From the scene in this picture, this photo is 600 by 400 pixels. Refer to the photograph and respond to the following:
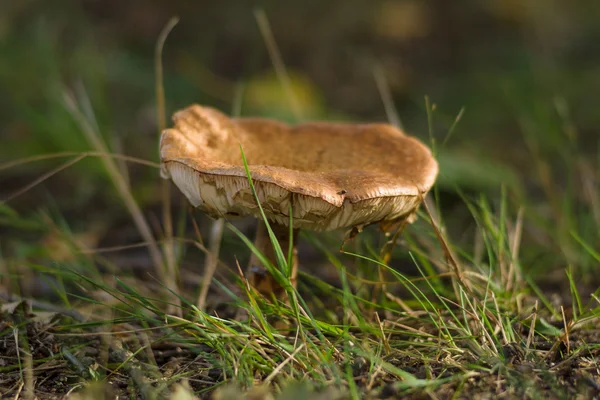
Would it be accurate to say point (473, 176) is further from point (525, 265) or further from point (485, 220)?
point (485, 220)

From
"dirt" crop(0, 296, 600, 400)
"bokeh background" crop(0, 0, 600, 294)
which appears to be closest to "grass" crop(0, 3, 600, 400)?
"dirt" crop(0, 296, 600, 400)

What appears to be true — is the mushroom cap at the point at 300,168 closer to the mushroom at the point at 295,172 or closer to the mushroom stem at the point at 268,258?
the mushroom at the point at 295,172

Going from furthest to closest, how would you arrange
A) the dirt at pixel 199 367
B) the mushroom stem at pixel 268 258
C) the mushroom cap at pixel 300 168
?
the mushroom stem at pixel 268 258 < the mushroom cap at pixel 300 168 < the dirt at pixel 199 367

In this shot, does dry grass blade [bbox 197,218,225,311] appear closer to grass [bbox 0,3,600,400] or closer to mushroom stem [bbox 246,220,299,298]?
grass [bbox 0,3,600,400]

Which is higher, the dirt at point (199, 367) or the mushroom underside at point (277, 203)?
the mushroom underside at point (277, 203)

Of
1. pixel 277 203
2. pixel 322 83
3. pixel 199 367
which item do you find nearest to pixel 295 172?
pixel 277 203

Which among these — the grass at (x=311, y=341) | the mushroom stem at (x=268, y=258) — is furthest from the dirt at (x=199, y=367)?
the mushroom stem at (x=268, y=258)

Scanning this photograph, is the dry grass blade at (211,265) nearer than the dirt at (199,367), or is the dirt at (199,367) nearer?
the dirt at (199,367)

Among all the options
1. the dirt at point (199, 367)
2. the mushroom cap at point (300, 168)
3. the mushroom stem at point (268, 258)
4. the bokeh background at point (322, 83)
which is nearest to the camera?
the dirt at point (199, 367)

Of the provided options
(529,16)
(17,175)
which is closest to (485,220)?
(17,175)
